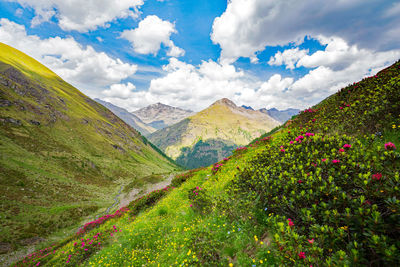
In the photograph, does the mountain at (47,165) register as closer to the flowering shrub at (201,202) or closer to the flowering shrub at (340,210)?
the flowering shrub at (201,202)

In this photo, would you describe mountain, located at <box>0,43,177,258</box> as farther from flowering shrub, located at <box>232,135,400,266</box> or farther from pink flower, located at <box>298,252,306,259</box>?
pink flower, located at <box>298,252,306,259</box>

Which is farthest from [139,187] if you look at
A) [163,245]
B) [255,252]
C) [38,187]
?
[255,252]

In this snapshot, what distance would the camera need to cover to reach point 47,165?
62.2 m

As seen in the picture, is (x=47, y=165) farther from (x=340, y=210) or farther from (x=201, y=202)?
(x=340, y=210)

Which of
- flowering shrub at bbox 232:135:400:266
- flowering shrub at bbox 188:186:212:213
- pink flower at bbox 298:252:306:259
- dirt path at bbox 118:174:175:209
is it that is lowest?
dirt path at bbox 118:174:175:209

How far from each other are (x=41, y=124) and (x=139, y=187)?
7820 cm

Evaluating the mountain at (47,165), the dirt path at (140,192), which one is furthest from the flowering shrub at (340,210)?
the dirt path at (140,192)

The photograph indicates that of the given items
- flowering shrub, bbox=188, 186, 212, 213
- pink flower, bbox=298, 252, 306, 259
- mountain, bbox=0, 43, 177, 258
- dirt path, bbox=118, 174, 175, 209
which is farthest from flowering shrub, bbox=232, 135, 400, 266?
dirt path, bbox=118, 174, 175, 209

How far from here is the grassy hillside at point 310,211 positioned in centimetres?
293

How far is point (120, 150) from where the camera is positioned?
127m

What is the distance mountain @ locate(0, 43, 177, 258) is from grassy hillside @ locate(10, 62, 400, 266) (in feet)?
127

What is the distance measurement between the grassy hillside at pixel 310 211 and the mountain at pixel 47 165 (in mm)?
38849

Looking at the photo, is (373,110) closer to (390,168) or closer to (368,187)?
(390,168)

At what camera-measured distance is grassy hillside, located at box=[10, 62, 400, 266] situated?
9.62ft
